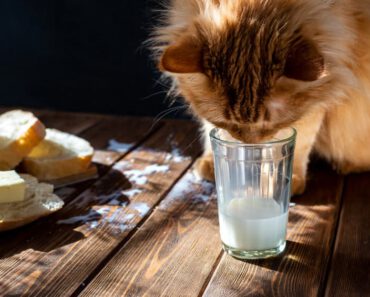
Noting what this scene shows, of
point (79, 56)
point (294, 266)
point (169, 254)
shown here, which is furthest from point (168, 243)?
point (79, 56)

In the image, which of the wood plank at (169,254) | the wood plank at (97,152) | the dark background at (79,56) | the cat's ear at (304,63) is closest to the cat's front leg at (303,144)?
the wood plank at (169,254)

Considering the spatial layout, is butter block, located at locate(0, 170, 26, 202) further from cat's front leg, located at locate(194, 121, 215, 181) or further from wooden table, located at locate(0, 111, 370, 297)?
cat's front leg, located at locate(194, 121, 215, 181)

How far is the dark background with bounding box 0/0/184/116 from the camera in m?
2.73

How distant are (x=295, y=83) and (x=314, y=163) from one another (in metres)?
A: 0.77

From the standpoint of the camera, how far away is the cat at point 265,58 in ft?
4.65

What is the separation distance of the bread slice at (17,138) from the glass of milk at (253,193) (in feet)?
2.25

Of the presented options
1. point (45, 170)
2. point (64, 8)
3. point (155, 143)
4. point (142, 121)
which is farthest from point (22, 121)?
point (64, 8)

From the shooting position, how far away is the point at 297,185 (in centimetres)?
189

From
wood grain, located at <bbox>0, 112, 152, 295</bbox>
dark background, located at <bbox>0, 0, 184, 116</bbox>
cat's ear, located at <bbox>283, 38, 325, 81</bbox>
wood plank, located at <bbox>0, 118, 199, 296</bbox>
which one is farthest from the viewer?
dark background, located at <bbox>0, 0, 184, 116</bbox>

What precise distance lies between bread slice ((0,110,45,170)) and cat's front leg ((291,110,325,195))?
0.82 metres

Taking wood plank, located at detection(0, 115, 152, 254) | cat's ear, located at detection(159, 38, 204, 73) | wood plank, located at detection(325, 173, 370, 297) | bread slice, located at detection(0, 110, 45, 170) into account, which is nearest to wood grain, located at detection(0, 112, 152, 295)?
wood plank, located at detection(0, 115, 152, 254)

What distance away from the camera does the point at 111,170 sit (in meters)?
2.11

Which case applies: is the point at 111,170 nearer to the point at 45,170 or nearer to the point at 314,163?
the point at 45,170

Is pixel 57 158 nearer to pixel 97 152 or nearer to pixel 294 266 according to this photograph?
pixel 97 152
